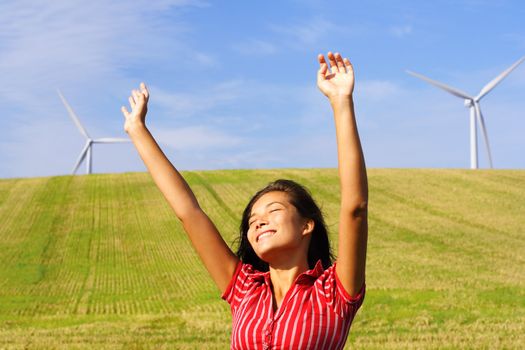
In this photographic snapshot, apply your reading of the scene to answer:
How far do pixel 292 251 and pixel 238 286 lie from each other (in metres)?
0.30

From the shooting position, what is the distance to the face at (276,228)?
3139mm

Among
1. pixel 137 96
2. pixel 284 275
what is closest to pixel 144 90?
pixel 137 96

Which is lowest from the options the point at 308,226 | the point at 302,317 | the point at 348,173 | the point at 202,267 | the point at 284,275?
the point at 202,267

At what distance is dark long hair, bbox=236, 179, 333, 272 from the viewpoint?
10.9 feet

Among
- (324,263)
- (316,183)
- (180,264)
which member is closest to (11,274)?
(180,264)

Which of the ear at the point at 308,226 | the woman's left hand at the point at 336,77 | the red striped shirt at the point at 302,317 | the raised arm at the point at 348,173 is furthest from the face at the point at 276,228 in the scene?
the woman's left hand at the point at 336,77

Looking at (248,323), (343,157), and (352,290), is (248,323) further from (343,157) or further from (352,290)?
(343,157)

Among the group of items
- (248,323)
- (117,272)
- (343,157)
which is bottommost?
(117,272)

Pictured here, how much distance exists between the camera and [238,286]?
10.9 ft

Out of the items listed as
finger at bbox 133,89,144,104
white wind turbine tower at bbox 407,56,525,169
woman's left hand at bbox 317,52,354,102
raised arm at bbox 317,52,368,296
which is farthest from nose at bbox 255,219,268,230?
white wind turbine tower at bbox 407,56,525,169

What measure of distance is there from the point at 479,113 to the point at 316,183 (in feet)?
38.1

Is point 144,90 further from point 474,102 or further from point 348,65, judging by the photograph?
point 474,102

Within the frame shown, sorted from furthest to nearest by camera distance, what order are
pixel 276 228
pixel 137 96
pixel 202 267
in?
pixel 202 267 → pixel 137 96 → pixel 276 228

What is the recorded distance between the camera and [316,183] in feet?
164
